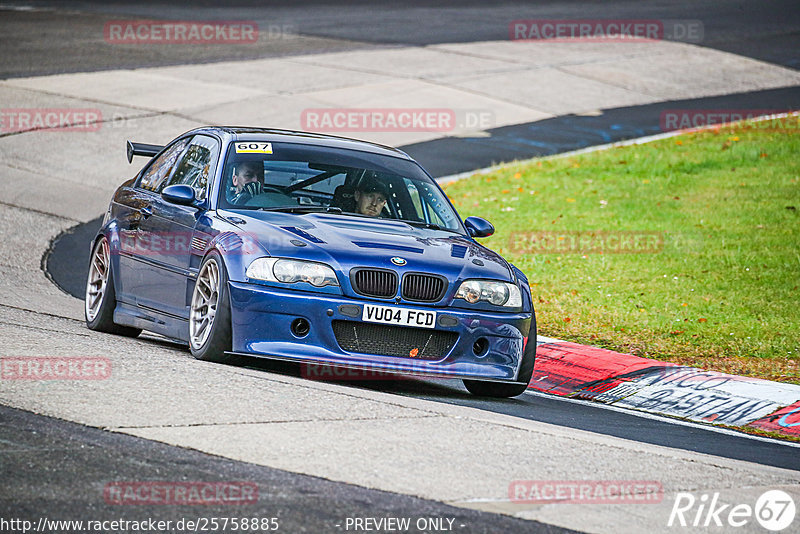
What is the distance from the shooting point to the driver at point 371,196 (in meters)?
8.84

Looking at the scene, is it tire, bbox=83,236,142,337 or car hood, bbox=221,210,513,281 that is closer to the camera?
car hood, bbox=221,210,513,281

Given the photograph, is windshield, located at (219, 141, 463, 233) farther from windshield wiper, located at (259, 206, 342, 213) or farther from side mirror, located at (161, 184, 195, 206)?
side mirror, located at (161, 184, 195, 206)

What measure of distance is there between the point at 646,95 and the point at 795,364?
16.8 metres

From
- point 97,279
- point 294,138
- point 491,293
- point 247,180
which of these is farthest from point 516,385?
point 97,279

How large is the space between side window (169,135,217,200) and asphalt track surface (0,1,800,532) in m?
1.40

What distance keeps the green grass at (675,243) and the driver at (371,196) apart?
8.10 ft

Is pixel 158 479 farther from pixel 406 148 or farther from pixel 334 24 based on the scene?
pixel 334 24

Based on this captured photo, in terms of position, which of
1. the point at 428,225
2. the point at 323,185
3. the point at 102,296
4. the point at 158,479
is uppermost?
the point at 323,185

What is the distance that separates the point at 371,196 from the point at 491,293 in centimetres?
139

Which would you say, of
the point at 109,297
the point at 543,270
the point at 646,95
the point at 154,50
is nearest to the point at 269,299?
the point at 109,297

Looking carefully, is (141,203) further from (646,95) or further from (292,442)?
(646,95)

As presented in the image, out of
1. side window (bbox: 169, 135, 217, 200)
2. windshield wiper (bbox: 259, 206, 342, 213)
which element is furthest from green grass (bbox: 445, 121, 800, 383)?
side window (bbox: 169, 135, 217, 200)

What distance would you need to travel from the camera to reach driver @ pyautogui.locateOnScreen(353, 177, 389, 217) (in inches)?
348

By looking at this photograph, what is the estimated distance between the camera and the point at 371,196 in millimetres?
8914
